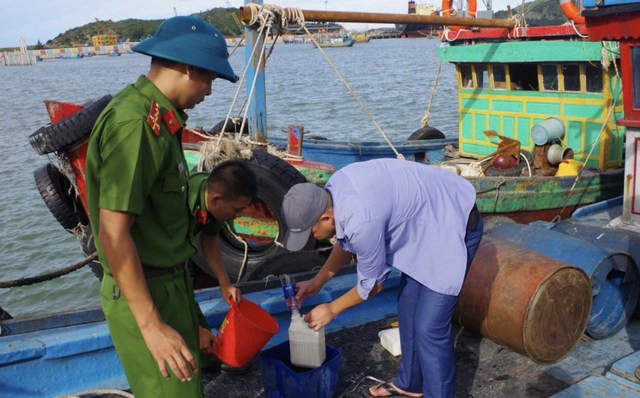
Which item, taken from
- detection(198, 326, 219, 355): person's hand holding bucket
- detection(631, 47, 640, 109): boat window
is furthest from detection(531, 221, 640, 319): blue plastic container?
detection(198, 326, 219, 355): person's hand holding bucket

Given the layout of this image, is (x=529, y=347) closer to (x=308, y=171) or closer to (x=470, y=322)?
(x=470, y=322)

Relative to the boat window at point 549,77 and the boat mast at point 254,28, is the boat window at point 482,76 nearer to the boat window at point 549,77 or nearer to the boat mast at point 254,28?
the boat window at point 549,77

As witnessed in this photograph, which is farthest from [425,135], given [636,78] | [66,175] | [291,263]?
[66,175]

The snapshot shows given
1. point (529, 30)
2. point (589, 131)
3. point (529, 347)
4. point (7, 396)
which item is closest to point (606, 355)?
point (529, 347)

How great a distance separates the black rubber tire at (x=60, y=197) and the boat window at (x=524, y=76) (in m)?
5.80

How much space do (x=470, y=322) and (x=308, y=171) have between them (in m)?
3.03

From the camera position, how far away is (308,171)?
6746 mm

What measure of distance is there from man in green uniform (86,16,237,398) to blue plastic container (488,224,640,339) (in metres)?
2.59

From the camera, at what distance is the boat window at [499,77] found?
8951mm

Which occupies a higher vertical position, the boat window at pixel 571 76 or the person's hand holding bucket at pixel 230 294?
the boat window at pixel 571 76

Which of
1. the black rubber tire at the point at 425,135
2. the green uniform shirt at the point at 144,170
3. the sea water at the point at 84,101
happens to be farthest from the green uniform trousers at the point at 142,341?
the black rubber tire at the point at 425,135

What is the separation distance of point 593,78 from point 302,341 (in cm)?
608

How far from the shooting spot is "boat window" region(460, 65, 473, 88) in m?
9.44

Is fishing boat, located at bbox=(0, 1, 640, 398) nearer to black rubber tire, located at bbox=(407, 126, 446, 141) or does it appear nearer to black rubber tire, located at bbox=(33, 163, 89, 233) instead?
black rubber tire, located at bbox=(33, 163, 89, 233)
